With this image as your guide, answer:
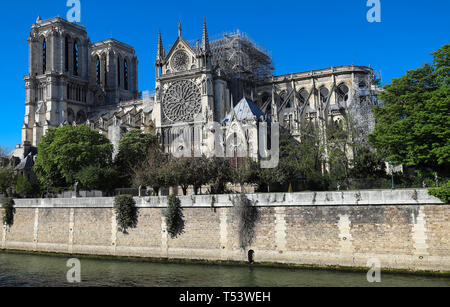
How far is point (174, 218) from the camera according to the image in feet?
85.7

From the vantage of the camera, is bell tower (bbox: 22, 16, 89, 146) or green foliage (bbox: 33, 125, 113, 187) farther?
bell tower (bbox: 22, 16, 89, 146)

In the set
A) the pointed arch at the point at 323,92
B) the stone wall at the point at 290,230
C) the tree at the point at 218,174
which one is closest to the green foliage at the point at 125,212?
the stone wall at the point at 290,230

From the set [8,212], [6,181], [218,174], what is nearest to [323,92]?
[218,174]

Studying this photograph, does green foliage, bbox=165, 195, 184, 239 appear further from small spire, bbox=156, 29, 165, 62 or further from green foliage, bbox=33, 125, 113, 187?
small spire, bbox=156, 29, 165, 62

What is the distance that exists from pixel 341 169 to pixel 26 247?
2321 centimetres

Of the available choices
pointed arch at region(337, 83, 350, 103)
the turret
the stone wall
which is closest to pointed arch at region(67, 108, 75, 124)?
the turret

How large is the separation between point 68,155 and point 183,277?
21.0m

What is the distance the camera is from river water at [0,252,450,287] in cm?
1975

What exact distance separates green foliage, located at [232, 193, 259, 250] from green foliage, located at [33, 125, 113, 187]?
1865 centimetres

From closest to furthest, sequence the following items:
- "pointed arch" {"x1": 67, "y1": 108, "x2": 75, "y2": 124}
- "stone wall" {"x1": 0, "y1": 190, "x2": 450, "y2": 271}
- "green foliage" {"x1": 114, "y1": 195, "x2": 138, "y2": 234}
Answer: "stone wall" {"x1": 0, "y1": 190, "x2": 450, "y2": 271}
"green foliage" {"x1": 114, "y1": 195, "x2": 138, "y2": 234}
"pointed arch" {"x1": 67, "y1": 108, "x2": 75, "y2": 124}

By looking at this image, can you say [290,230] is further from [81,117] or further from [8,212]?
[81,117]

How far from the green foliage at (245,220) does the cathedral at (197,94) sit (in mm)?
14639
